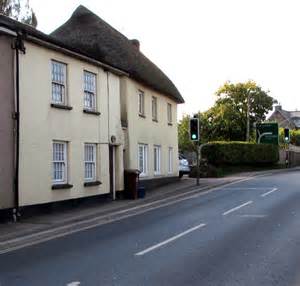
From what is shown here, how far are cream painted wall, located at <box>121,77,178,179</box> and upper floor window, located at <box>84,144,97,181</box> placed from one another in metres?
3.63

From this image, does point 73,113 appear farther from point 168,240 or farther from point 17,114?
point 168,240

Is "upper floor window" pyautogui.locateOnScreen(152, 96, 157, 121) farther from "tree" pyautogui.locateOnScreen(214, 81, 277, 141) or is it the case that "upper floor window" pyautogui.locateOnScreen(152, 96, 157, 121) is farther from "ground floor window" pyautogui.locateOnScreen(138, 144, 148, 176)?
"tree" pyautogui.locateOnScreen(214, 81, 277, 141)

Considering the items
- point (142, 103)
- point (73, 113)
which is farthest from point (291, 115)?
point (73, 113)

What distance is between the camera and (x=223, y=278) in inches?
321

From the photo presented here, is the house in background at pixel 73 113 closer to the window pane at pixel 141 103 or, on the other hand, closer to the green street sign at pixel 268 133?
the window pane at pixel 141 103

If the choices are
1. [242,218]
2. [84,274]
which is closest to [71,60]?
[242,218]

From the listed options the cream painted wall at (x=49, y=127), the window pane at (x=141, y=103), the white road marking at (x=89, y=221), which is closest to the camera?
the white road marking at (x=89, y=221)

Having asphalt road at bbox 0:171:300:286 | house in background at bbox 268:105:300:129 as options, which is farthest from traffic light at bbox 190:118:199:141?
house in background at bbox 268:105:300:129

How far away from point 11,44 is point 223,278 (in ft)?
35.3

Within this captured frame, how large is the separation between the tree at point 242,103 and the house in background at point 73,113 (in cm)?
4682

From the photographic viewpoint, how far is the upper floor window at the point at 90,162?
68.6 feet

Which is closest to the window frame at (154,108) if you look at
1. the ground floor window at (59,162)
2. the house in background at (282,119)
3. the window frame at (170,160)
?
the window frame at (170,160)

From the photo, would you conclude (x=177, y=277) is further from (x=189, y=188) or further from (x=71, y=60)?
(x=189, y=188)

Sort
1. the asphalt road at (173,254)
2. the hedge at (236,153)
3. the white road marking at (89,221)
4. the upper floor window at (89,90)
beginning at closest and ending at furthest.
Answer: the asphalt road at (173,254) < the white road marking at (89,221) < the upper floor window at (89,90) < the hedge at (236,153)
